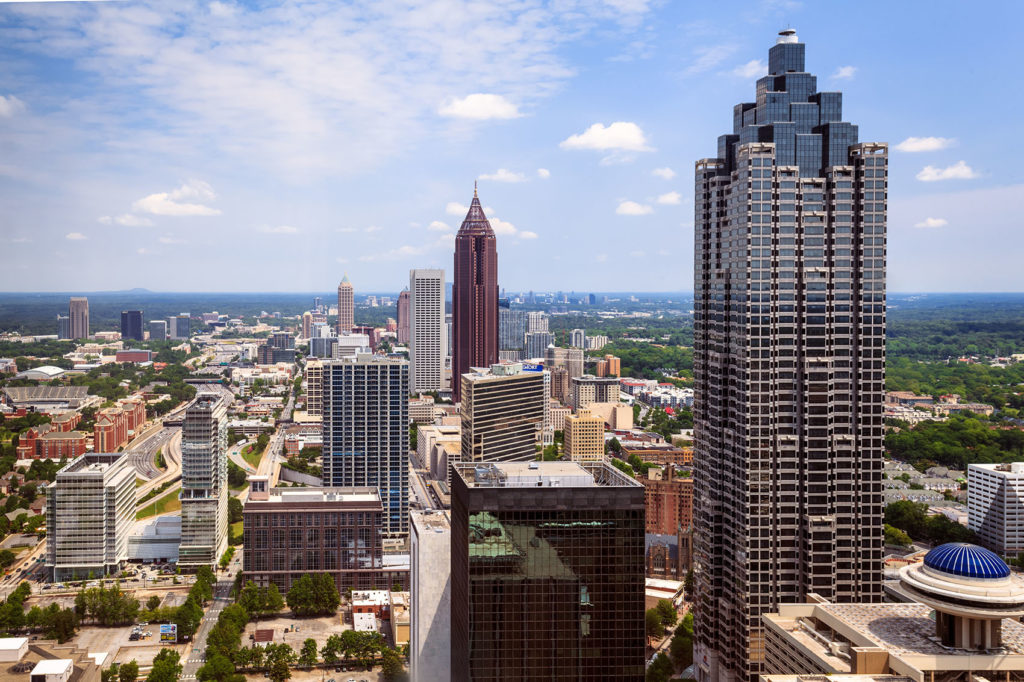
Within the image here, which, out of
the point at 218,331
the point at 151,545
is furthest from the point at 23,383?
the point at 218,331

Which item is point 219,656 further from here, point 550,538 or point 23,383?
point 23,383

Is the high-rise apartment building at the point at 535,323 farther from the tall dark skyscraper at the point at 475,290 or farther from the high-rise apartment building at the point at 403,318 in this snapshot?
the tall dark skyscraper at the point at 475,290

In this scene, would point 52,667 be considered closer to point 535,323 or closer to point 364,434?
point 364,434

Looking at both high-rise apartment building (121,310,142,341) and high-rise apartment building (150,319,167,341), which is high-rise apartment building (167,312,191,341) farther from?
high-rise apartment building (121,310,142,341)

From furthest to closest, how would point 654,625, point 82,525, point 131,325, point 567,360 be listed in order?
point 567,360 < point 131,325 < point 82,525 < point 654,625

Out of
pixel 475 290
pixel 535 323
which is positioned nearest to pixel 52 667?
pixel 475 290

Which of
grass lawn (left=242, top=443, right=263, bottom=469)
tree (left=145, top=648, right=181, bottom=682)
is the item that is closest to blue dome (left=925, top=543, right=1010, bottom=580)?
tree (left=145, top=648, right=181, bottom=682)
